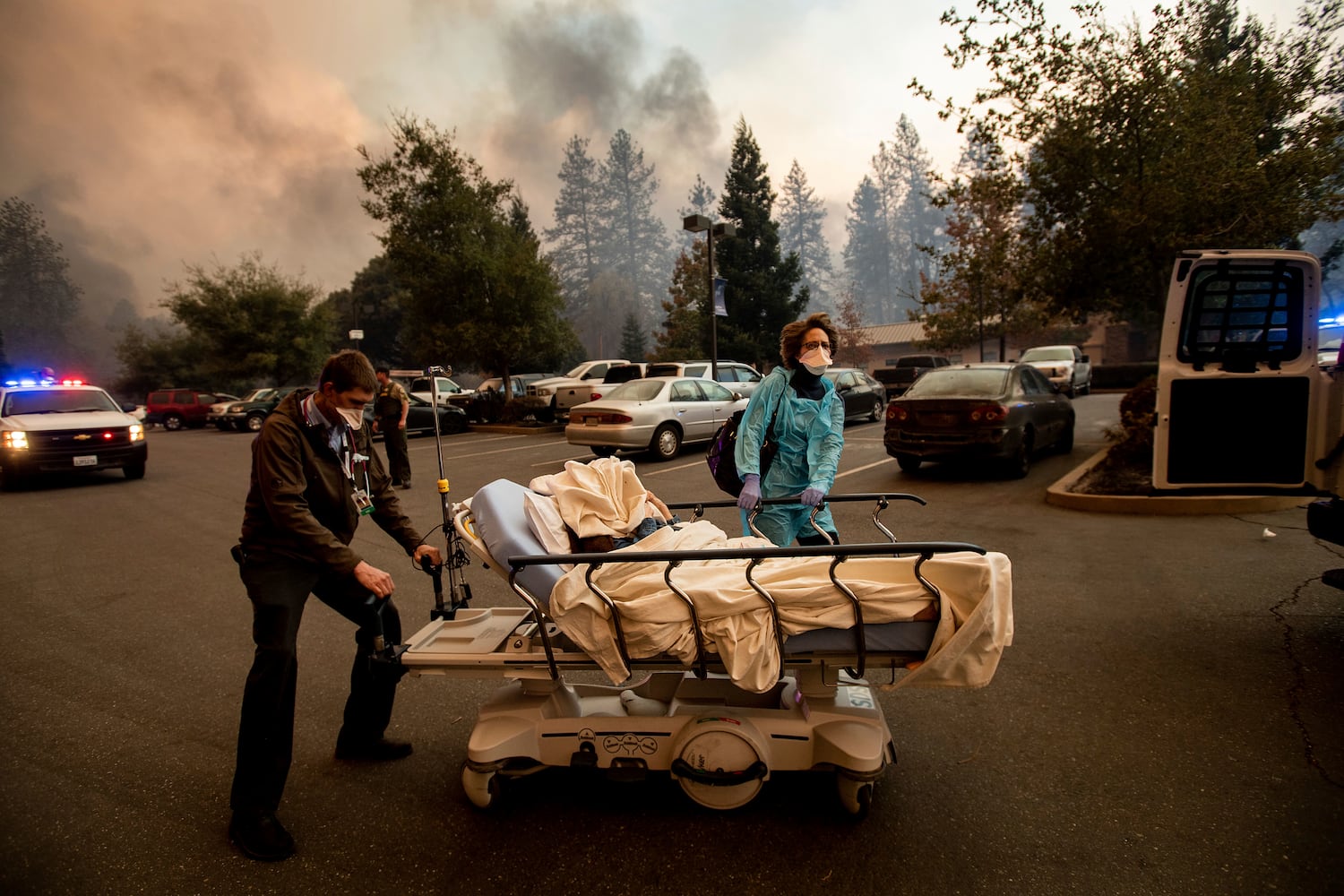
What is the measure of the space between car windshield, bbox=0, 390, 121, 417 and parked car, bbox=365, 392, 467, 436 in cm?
750

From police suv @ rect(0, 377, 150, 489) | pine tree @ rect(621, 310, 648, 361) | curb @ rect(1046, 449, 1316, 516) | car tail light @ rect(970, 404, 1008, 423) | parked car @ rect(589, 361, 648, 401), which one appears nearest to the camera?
curb @ rect(1046, 449, 1316, 516)

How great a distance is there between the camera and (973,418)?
30.7ft

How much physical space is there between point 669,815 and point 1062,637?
290cm

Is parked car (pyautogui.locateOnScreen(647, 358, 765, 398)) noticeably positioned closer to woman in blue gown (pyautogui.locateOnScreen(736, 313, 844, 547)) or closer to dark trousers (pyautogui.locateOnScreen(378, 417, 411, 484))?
dark trousers (pyautogui.locateOnScreen(378, 417, 411, 484))

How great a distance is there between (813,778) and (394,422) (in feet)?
29.4

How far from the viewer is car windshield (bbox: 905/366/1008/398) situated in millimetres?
9664

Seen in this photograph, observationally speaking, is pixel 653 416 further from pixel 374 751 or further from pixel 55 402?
pixel 55 402

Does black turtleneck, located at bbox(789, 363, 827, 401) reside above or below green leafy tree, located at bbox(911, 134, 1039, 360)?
below

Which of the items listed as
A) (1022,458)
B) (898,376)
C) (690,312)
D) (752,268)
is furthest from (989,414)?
(690,312)

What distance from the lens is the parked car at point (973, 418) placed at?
9.32 m

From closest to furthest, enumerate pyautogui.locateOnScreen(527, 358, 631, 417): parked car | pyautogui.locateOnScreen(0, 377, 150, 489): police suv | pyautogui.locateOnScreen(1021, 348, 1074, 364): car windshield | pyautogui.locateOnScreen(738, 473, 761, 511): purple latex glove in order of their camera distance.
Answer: pyautogui.locateOnScreen(738, 473, 761, 511): purple latex glove, pyautogui.locateOnScreen(0, 377, 150, 489): police suv, pyautogui.locateOnScreen(527, 358, 631, 417): parked car, pyautogui.locateOnScreen(1021, 348, 1074, 364): car windshield

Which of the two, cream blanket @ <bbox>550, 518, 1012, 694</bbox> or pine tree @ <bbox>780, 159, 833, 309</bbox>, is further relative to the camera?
pine tree @ <bbox>780, 159, 833, 309</bbox>

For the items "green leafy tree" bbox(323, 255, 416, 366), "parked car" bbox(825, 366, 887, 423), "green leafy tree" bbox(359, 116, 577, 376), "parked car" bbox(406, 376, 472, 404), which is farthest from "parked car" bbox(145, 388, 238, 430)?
"parked car" bbox(825, 366, 887, 423)

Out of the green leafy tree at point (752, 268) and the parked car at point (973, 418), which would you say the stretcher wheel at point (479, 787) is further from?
the green leafy tree at point (752, 268)
